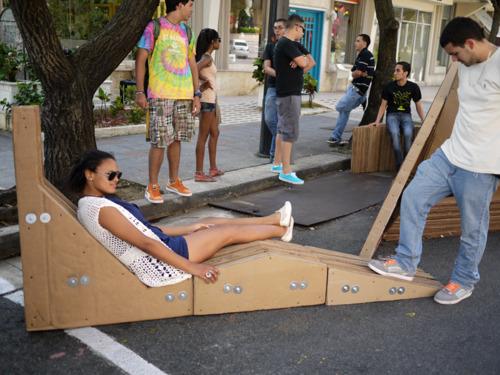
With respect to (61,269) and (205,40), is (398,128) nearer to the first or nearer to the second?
(205,40)

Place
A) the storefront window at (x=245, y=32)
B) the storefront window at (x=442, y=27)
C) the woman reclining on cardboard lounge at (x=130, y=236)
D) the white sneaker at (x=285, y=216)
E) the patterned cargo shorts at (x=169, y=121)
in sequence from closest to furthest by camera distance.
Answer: the woman reclining on cardboard lounge at (x=130, y=236)
the white sneaker at (x=285, y=216)
the patterned cargo shorts at (x=169, y=121)
the storefront window at (x=245, y=32)
the storefront window at (x=442, y=27)

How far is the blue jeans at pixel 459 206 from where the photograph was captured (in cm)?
362

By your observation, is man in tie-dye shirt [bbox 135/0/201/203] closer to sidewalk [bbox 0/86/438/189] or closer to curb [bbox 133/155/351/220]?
curb [bbox 133/155/351/220]

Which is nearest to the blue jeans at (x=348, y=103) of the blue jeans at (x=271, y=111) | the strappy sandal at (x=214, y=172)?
the blue jeans at (x=271, y=111)

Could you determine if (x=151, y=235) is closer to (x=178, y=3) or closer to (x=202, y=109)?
(x=178, y=3)

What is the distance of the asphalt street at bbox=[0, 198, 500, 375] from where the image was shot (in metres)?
3.07

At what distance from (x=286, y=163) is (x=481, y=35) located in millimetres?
3759

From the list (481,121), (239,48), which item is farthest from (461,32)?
(239,48)

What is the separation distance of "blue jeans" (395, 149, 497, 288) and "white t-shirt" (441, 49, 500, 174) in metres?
0.08

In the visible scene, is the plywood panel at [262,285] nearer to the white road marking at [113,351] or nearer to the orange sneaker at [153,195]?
the white road marking at [113,351]

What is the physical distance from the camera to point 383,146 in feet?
26.8

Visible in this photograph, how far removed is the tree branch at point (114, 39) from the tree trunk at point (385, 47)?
476 cm

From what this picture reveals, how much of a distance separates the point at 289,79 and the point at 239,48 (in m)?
9.77

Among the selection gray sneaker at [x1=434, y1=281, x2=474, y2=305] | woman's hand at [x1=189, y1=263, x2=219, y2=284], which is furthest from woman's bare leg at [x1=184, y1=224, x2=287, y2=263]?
gray sneaker at [x1=434, y1=281, x2=474, y2=305]
